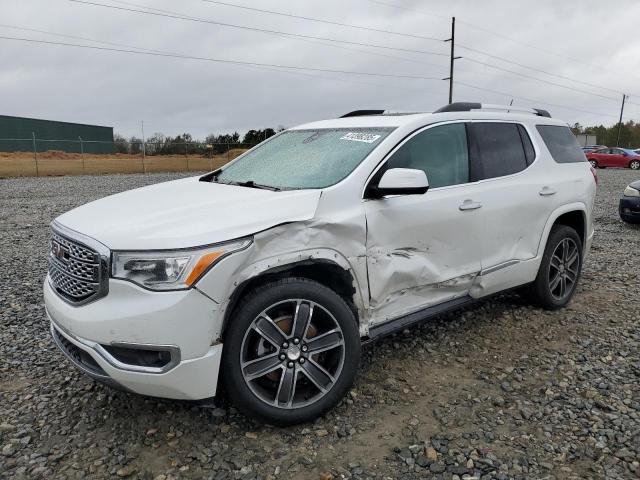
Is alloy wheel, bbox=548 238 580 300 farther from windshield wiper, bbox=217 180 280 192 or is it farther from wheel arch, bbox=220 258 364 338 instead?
windshield wiper, bbox=217 180 280 192

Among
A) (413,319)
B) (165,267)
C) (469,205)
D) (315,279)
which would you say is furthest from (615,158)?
(165,267)

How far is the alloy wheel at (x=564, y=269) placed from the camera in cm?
474

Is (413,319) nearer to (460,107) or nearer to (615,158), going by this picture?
(460,107)

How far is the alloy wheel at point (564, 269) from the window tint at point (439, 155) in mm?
1489

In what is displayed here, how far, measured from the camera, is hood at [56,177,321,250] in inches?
102

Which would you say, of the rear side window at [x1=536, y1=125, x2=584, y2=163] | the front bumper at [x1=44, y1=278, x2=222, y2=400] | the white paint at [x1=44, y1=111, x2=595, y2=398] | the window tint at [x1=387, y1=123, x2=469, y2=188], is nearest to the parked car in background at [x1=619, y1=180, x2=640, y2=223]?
the rear side window at [x1=536, y1=125, x2=584, y2=163]

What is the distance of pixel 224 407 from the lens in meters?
3.17

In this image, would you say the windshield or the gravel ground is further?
the windshield

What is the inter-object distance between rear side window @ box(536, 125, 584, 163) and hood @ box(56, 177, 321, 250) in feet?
9.14

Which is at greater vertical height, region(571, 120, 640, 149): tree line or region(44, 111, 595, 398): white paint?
region(571, 120, 640, 149): tree line

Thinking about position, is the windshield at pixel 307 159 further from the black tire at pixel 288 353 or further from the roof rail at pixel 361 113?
the black tire at pixel 288 353

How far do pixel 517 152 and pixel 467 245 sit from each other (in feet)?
3.91

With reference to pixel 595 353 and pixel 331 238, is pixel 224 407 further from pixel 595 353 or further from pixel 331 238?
pixel 595 353

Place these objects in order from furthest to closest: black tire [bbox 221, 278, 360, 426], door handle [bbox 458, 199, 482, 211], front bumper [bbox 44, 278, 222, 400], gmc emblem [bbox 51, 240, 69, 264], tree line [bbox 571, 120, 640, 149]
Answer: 1. tree line [bbox 571, 120, 640, 149]
2. door handle [bbox 458, 199, 482, 211]
3. gmc emblem [bbox 51, 240, 69, 264]
4. black tire [bbox 221, 278, 360, 426]
5. front bumper [bbox 44, 278, 222, 400]
